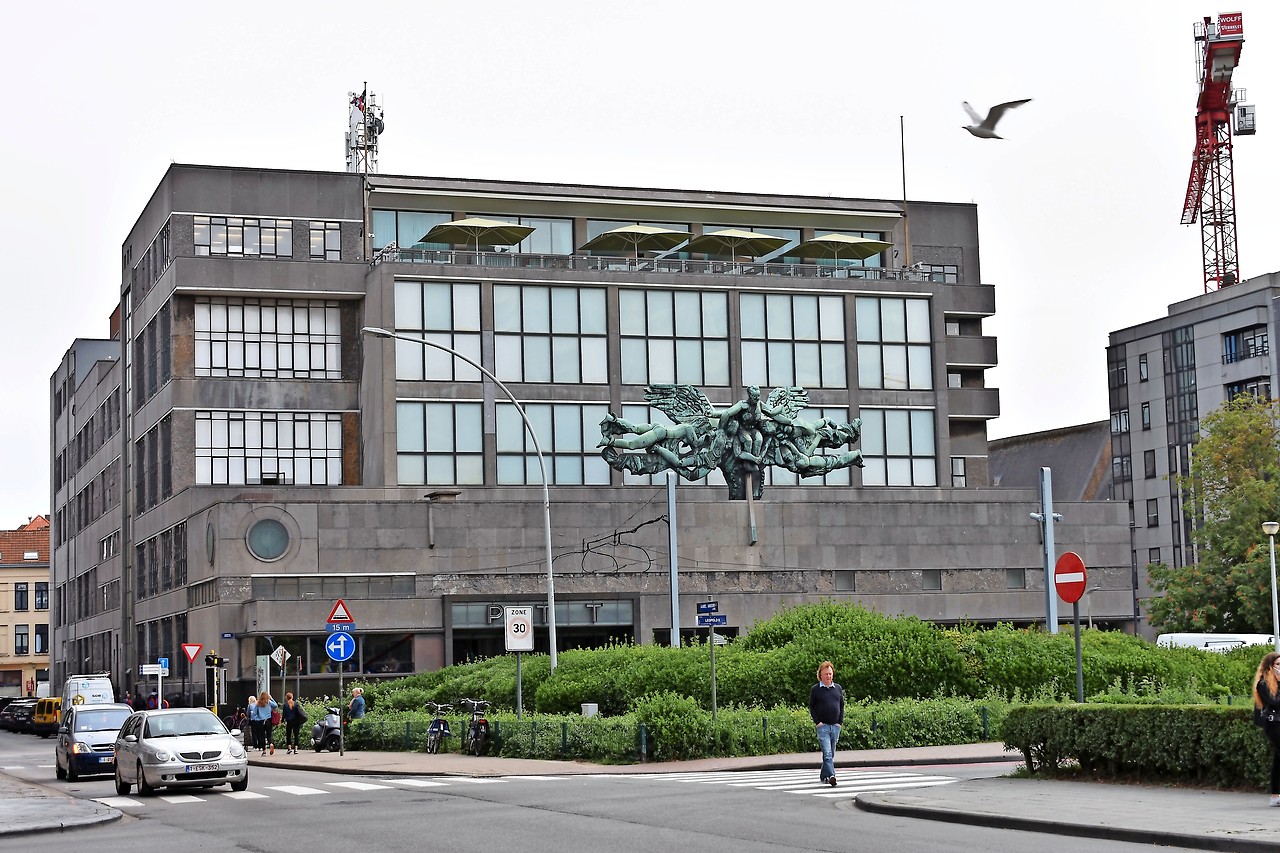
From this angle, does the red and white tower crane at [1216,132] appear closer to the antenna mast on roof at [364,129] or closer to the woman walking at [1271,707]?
the antenna mast on roof at [364,129]

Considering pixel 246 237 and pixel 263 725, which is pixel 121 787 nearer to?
pixel 263 725

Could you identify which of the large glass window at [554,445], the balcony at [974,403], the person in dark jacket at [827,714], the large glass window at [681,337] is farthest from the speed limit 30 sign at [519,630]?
the balcony at [974,403]

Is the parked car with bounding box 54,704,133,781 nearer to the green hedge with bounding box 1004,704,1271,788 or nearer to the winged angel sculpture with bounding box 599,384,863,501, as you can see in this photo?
the green hedge with bounding box 1004,704,1271,788

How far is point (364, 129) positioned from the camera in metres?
86.6

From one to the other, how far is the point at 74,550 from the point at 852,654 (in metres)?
82.5

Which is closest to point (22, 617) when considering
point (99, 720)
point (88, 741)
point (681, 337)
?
point (681, 337)

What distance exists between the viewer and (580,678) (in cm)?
3806

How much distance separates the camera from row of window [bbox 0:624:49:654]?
13612 centimetres

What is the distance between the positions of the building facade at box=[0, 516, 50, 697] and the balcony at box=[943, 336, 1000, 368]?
84638 mm

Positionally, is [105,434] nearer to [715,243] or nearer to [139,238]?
[139,238]

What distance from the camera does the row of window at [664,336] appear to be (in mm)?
71938

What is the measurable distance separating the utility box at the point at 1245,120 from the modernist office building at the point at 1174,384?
10783 mm

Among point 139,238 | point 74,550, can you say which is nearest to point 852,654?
point 139,238

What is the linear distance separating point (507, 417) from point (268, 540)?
46.5ft
